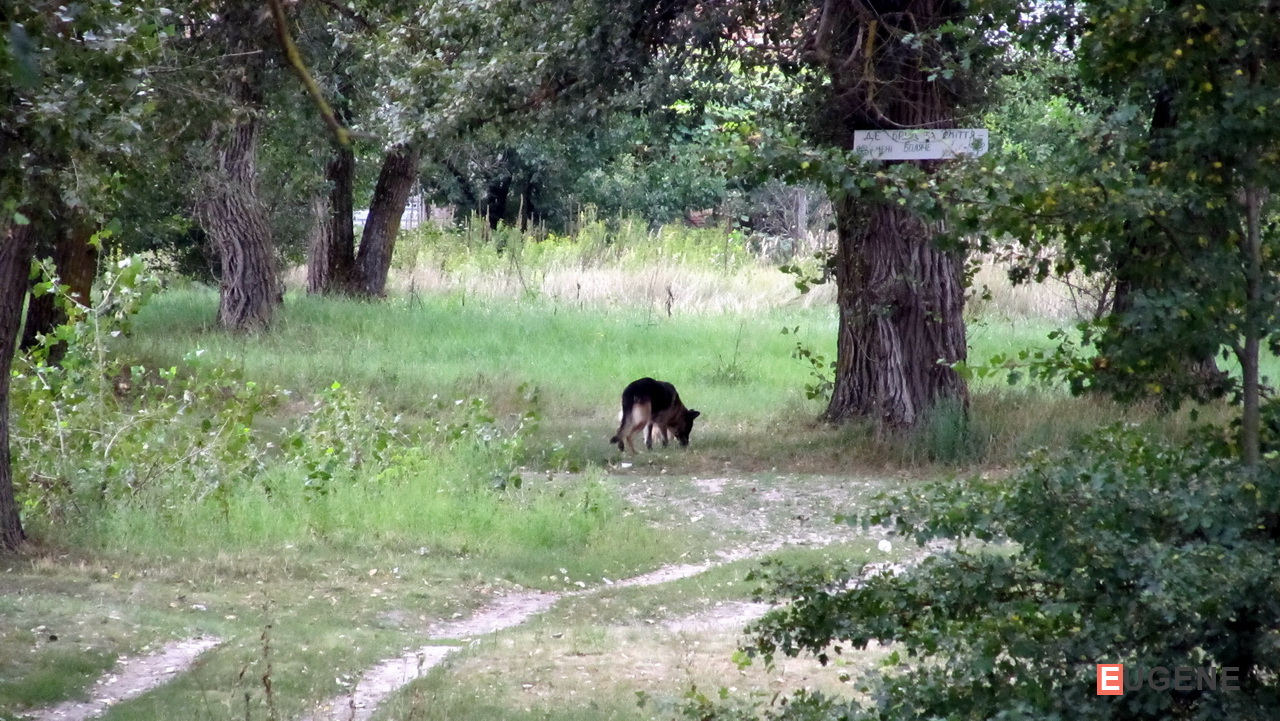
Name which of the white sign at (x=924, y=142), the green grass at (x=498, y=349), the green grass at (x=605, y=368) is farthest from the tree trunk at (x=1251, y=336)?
the green grass at (x=498, y=349)

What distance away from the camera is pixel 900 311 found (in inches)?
554

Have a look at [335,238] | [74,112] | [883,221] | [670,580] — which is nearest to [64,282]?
[883,221]

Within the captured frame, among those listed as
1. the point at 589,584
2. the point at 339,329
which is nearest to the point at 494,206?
the point at 339,329

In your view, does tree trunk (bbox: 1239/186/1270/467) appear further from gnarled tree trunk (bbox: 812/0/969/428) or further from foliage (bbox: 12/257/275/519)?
gnarled tree trunk (bbox: 812/0/969/428)

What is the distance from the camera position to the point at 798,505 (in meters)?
12.0

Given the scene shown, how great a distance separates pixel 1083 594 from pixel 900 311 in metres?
10.0

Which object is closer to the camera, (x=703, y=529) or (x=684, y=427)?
(x=703, y=529)

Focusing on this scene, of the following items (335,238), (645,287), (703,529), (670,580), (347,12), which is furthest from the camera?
(335,238)

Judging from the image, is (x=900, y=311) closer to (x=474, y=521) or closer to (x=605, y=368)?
(x=474, y=521)

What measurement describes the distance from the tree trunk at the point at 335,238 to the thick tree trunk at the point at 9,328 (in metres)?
16.7

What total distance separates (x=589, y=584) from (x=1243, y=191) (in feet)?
19.7

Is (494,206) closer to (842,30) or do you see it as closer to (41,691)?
(842,30)

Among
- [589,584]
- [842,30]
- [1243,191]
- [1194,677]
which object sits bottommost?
[589,584]

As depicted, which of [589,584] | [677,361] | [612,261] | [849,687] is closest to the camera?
[849,687]
